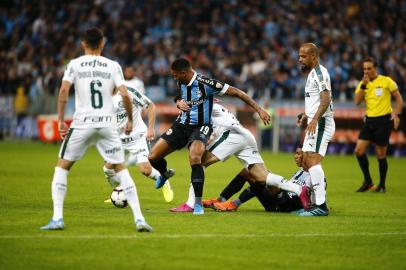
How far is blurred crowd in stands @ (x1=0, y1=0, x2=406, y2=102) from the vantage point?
1144 inches

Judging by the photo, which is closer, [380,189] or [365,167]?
[380,189]

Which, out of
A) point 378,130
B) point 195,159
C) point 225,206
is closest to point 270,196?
point 225,206

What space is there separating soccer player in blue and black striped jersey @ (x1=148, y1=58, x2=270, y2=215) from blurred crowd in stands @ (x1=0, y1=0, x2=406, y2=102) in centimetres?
1613

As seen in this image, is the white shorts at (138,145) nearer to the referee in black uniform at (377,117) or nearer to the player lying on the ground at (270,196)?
the player lying on the ground at (270,196)

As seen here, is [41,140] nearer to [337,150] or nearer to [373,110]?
[337,150]

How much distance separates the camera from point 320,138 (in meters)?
11.2

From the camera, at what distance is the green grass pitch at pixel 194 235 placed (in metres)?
7.48

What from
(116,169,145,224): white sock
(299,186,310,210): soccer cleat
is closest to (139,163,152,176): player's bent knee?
(299,186,310,210): soccer cleat

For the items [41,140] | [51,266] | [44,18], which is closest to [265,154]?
[41,140]

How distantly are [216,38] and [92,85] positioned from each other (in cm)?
2384

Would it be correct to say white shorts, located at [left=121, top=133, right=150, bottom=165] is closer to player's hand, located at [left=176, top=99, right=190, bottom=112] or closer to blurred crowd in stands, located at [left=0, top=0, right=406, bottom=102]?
player's hand, located at [left=176, top=99, right=190, bottom=112]

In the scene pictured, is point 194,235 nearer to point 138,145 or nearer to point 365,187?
point 138,145

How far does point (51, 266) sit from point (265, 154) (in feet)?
66.8

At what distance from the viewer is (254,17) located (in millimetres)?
32812
